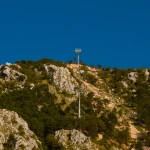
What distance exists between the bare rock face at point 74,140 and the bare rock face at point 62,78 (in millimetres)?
30237

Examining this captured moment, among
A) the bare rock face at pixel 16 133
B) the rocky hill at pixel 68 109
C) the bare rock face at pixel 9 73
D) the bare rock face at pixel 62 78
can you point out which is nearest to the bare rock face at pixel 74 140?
the rocky hill at pixel 68 109

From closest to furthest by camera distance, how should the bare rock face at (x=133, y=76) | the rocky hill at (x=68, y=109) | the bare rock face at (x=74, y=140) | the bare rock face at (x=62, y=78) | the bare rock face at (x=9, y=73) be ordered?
the bare rock face at (x=74, y=140) → the rocky hill at (x=68, y=109) → the bare rock face at (x=62, y=78) → the bare rock face at (x=9, y=73) → the bare rock face at (x=133, y=76)

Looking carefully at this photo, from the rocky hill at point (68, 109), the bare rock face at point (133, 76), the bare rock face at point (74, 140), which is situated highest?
the bare rock face at point (133, 76)

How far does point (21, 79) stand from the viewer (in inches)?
5162

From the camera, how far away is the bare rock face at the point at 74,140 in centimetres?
9731

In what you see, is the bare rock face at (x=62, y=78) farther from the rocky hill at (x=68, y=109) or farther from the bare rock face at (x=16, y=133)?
the bare rock face at (x=16, y=133)

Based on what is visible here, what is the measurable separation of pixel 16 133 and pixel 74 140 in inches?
540

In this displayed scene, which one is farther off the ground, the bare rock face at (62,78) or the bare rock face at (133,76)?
the bare rock face at (133,76)

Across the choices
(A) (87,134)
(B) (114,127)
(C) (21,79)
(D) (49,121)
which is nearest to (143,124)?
(B) (114,127)

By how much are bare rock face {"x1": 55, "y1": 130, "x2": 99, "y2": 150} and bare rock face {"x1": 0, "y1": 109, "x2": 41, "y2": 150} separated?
5636mm

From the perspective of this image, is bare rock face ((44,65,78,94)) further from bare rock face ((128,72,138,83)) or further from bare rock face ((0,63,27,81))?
bare rock face ((128,72,138,83))

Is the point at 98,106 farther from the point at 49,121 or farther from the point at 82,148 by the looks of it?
the point at 82,148

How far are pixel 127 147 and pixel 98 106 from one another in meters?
20.5

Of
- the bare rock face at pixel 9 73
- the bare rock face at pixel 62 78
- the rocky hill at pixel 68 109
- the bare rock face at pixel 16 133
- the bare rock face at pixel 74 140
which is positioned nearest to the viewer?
the bare rock face at pixel 16 133
